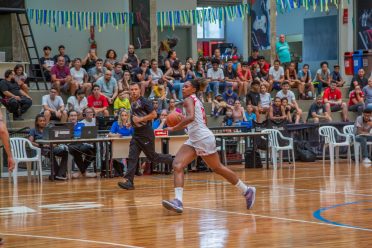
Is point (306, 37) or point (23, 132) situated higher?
point (306, 37)

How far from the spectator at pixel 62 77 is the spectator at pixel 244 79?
209 inches

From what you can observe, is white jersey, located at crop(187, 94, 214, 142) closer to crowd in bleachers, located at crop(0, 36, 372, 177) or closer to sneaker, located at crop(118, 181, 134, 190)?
sneaker, located at crop(118, 181, 134, 190)

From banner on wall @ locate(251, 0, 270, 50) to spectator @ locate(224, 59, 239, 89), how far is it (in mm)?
4198

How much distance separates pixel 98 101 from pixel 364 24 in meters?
13.8

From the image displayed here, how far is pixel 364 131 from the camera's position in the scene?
21828mm

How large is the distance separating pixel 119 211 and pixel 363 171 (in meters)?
8.45

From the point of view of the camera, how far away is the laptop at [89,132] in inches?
730

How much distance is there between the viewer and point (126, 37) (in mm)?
29031

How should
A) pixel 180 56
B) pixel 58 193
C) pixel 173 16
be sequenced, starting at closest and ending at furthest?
1. pixel 58 193
2. pixel 173 16
3. pixel 180 56

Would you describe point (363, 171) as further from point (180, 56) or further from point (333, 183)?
point (180, 56)

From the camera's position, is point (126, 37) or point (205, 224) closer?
point (205, 224)

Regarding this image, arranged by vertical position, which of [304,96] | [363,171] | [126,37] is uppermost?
[126,37]

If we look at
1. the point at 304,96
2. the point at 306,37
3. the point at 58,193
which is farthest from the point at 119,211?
the point at 306,37

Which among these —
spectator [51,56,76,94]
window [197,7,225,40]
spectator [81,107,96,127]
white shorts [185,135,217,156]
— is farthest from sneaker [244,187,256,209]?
window [197,7,225,40]
